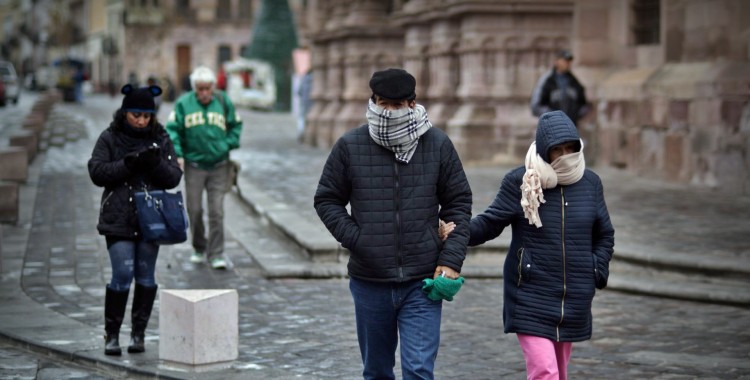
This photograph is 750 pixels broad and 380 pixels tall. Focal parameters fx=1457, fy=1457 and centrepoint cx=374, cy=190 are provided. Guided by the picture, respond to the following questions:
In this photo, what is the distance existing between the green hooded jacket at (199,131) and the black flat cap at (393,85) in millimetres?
6393

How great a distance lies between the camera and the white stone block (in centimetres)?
827

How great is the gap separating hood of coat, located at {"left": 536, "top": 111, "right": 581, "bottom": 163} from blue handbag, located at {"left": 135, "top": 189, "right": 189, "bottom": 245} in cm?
300

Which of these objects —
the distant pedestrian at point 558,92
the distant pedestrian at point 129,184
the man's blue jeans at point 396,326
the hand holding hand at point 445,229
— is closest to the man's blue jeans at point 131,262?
the distant pedestrian at point 129,184

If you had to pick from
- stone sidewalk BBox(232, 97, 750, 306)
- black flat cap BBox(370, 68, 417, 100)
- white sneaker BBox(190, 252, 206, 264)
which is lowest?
white sneaker BBox(190, 252, 206, 264)

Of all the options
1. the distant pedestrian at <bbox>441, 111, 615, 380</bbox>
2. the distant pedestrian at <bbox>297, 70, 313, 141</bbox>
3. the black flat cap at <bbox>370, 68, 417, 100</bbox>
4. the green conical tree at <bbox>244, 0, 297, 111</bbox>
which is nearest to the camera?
the black flat cap at <bbox>370, 68, 417, 100</bbox>

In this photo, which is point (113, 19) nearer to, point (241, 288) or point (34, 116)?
point (34, 116)

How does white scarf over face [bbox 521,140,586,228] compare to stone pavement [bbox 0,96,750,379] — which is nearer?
white scarf over face [bbox 521,140,586,228]

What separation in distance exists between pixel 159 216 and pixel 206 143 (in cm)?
392

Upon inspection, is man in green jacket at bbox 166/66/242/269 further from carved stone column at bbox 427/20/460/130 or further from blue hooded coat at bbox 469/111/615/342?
carved stone column at bbox 427/20/460/130

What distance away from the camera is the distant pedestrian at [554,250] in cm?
624

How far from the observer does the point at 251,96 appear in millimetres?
62250

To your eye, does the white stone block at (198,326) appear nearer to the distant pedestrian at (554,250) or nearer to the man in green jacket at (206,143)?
the distant pedestrian at (554,250)

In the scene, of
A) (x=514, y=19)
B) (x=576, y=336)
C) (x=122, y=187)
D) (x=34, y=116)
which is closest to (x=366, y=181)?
(x=576, y=336)

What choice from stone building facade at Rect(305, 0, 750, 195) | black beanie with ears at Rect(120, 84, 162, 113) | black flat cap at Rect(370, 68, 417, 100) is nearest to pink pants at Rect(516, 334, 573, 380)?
black flat cap at Rect(370, 68, 417, 100)
